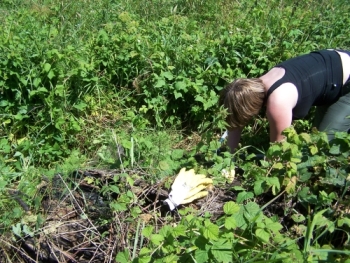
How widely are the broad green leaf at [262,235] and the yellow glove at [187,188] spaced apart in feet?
2.09

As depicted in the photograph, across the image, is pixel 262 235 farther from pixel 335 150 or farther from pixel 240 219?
pixel 335 150

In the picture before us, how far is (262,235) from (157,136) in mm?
2327

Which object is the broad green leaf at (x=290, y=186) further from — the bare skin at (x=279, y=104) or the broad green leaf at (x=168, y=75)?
the broad green leaf at (x=168, y=75)

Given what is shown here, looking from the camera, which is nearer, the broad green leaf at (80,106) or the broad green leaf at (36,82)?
the broad green leaf at (36,82)

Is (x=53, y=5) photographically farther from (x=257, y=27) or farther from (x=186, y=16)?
(x=257, y=27)

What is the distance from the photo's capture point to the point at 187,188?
2.74m

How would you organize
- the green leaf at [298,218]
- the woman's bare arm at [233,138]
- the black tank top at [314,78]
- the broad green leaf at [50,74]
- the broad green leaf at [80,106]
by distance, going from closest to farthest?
1. the green leaf at [298,218]
2. the black tank top at [314,78]
3. the woman's bare arm at [233,138]
4. the broad green leaf at [50,74]
5. the broad green leaf at [80,106]

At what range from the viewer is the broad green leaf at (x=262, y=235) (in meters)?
2.14

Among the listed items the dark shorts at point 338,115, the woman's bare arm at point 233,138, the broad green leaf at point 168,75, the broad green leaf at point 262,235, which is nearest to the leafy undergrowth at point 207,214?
the broad green leaf at point 262,235

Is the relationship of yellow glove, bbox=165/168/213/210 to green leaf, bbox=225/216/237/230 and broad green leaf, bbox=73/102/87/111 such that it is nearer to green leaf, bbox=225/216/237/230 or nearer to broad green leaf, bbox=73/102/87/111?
green leaf, bbox=225/216/237/230

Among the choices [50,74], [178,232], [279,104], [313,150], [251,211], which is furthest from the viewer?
[50,74]

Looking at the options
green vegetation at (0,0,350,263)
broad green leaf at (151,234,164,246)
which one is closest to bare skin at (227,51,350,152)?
green vegetation at (0,0,350,263)

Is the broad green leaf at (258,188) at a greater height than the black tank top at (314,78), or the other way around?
the black tank top at (314,78)

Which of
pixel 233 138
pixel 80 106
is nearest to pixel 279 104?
pixel 233 138
